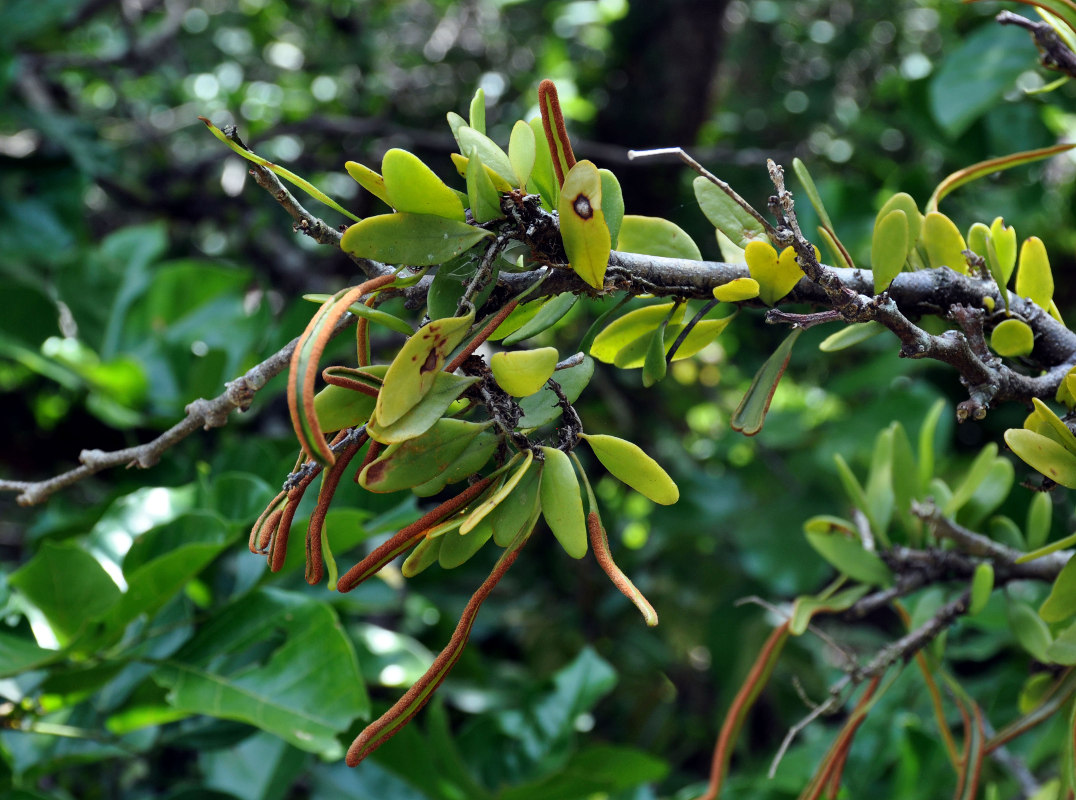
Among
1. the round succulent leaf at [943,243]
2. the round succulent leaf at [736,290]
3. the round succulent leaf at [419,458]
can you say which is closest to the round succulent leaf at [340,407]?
the round succulent leaf at [419,458]

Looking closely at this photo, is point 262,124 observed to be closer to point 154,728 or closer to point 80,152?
point 80,152

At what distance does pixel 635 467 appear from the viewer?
0.29m

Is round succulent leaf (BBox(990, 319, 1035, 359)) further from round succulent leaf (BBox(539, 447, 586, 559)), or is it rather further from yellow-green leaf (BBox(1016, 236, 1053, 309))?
round succulent leaf (BBox(539, 447, 586, 559))

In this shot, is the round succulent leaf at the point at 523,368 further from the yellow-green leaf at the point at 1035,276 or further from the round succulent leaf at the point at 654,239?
the yellow-green leaf at the point at 1035,276

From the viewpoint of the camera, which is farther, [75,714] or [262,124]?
[262,124]

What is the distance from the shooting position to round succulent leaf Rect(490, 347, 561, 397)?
0.26 metres

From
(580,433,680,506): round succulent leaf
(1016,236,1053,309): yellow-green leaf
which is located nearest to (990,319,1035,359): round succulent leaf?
(1016,236,1053,309): yellow-green leaf

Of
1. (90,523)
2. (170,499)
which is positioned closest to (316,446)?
(170,499)

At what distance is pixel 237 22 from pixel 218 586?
1.30m

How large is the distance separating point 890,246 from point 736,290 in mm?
60

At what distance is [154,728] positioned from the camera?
2.05ft

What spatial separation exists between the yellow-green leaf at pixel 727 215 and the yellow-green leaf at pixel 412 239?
0.11 meters

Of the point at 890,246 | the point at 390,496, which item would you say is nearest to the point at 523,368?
the point at 890,246

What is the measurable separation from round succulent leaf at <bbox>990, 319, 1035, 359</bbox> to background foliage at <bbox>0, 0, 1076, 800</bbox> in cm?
17
